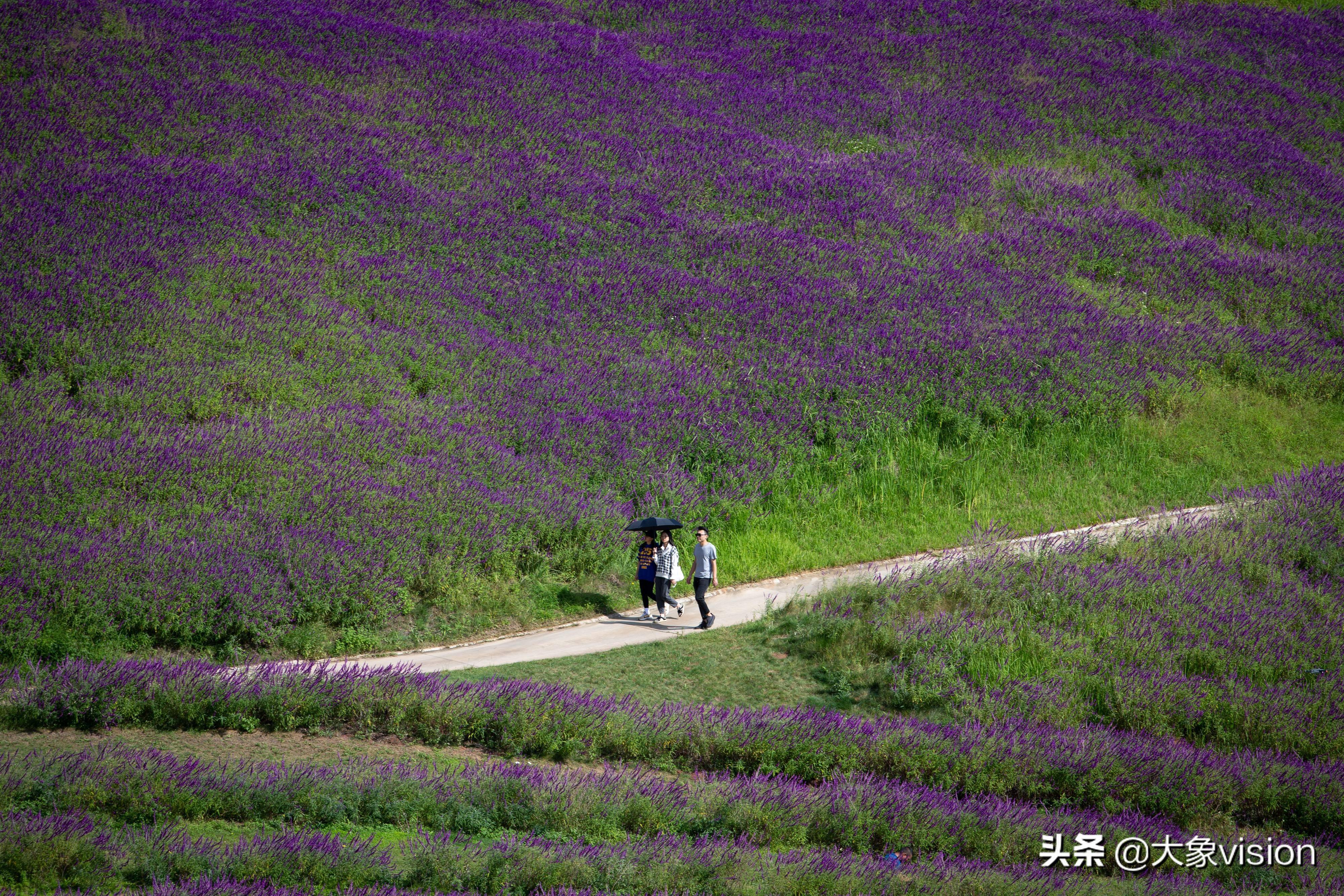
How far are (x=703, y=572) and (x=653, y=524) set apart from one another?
1007 millimetres

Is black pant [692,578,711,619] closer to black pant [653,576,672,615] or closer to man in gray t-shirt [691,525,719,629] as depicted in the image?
man in gray t-shirt [691,525,719,629]

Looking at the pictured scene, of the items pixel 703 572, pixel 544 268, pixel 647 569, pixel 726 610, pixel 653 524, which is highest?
pixel 544 268

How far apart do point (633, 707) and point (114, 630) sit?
5909 millimetres

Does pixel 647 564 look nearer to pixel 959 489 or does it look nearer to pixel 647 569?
pixel 647 569

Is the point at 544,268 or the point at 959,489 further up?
the point at 544,268

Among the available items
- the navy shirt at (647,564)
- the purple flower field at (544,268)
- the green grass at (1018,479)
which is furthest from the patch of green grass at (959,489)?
the navy shirt at (647,564)

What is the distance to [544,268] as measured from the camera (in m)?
20.9

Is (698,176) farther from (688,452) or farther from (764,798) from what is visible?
(764,798)

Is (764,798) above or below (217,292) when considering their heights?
below

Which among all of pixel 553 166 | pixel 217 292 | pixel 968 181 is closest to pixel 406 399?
pixel 217 292

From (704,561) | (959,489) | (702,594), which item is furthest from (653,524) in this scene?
(959,489)

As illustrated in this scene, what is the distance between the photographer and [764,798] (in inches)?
332

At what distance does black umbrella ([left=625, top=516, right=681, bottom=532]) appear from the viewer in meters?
14.2

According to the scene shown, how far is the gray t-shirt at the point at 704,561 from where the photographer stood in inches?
553
